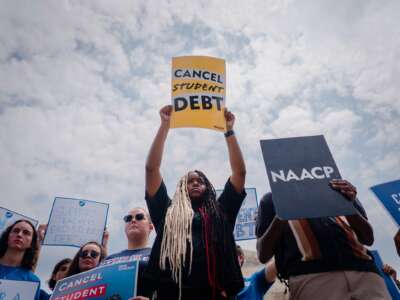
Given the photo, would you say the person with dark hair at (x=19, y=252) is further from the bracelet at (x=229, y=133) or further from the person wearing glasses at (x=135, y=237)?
the bracelet at (x=229, y=133)

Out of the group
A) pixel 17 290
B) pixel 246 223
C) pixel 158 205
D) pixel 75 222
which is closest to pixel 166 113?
pixel 158 205

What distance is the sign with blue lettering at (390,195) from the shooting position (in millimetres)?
3752

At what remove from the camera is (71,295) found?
8.06 ft

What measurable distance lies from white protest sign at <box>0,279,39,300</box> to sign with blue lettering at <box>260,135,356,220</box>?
296 cm

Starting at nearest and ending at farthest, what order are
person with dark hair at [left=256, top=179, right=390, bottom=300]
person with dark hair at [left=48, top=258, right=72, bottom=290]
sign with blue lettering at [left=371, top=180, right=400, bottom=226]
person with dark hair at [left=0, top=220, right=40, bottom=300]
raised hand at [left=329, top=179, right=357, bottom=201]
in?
person with dark hair at [left=256, top=179, right=390, bottom=300] → raised hand at [left=329, top=179, right=357, bottom=201] → person with dark hair at [left=0, top=220, right=40, bottom=300] → sign with blue lettering at [left=371, top=180, right=400, bottom=226] → person with dark hair at [left=48, top=258, right=72, bottom=290]

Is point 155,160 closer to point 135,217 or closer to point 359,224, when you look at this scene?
point 135,217

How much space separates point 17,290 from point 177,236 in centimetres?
211

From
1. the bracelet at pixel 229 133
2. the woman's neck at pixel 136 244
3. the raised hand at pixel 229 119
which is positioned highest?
the raised hand at pixel 229 119

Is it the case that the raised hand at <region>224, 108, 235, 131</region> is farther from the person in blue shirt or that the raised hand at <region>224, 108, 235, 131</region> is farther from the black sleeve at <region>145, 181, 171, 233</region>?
the person in blue shirt

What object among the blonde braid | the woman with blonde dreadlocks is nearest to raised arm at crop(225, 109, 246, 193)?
the woman with blonde dreadlocks

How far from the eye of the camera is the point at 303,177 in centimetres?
203

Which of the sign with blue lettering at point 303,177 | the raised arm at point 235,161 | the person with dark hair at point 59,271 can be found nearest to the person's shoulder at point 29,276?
the person with dark hair at point 59,271

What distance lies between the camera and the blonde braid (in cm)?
213

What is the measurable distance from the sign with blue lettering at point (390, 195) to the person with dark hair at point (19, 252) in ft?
14.7
